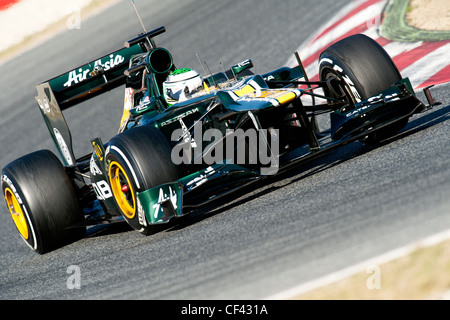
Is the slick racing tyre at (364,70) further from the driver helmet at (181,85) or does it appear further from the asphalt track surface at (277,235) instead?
the driver helmet at (181,85)

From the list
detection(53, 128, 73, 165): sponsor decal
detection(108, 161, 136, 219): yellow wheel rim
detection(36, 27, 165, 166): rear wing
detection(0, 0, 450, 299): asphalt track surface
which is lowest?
detection(0, 0, 450, 299): asphalt track surface

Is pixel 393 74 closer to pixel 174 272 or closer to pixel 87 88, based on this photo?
pixel 174 272

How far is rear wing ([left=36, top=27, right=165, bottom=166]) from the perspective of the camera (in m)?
8.32

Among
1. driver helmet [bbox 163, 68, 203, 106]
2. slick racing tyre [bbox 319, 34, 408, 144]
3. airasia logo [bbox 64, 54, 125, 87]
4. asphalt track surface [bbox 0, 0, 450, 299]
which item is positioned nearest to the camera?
asphalt track surface [bbox 0, 0, 450, 299]

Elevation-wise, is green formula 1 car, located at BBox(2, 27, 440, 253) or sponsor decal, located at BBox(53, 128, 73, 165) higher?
sponsor decal, located at BBox(53, 128, 73, 165)

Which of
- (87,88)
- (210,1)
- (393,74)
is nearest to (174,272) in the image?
(393,74)

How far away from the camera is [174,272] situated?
5.38 metres

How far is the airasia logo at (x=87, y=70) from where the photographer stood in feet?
27.9

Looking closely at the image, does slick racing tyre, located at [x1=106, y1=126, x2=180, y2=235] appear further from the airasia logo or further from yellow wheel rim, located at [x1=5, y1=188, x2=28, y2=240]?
the airasia logo

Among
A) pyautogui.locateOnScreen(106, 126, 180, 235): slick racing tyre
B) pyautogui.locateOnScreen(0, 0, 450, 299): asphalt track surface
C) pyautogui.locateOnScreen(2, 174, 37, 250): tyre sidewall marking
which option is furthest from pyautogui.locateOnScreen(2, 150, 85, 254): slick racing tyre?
pyautogui.locateOnScreen(106, 126, 180, 235): slick racing tyre

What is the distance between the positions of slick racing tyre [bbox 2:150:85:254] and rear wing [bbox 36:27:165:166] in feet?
2.75

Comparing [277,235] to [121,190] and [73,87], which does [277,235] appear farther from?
[73,87]

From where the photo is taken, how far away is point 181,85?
24.5 feet

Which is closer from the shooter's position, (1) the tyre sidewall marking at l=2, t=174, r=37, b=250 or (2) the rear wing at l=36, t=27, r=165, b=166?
(1) the tyre sidewall marking at l=2, t=174, r=37, b=250
